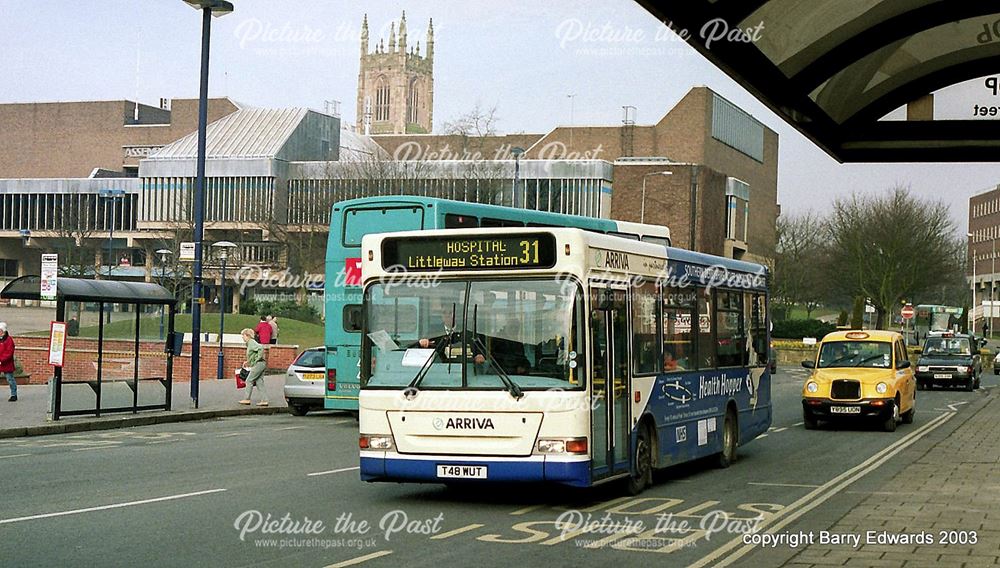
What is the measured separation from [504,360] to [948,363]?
3359cm

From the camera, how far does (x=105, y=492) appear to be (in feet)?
44.1

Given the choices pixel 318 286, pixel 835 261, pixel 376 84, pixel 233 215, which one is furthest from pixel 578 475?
pixel 376 84

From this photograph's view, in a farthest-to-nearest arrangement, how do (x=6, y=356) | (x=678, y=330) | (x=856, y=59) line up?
(x=6, y=356)
(x=678, y=330)
(x=856, y=59)

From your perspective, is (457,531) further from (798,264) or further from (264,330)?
(798,264)

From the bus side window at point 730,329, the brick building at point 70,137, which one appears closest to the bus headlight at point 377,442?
the bus side window at point 730,329

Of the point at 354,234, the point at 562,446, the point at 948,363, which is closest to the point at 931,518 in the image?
the point at 562,446

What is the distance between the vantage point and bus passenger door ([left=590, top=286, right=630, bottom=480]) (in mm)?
12422

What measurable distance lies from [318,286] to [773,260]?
197 ft

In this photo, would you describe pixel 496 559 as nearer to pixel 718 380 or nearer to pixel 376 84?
pixel 718 380

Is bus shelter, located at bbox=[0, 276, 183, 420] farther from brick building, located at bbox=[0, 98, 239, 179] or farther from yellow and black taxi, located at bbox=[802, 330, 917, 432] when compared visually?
brick building, located at bbox=[0, 98, 239, 179]

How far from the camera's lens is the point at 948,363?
4247 centimetres

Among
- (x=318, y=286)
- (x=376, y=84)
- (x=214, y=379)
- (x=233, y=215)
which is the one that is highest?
(x=376, y=84)

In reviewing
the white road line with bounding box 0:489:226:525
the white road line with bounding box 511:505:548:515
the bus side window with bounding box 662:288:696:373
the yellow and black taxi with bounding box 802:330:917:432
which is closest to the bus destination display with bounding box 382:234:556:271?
the white road line with bounding box 511:505:548:515

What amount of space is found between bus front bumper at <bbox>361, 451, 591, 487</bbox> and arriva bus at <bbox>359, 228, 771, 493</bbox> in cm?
1
